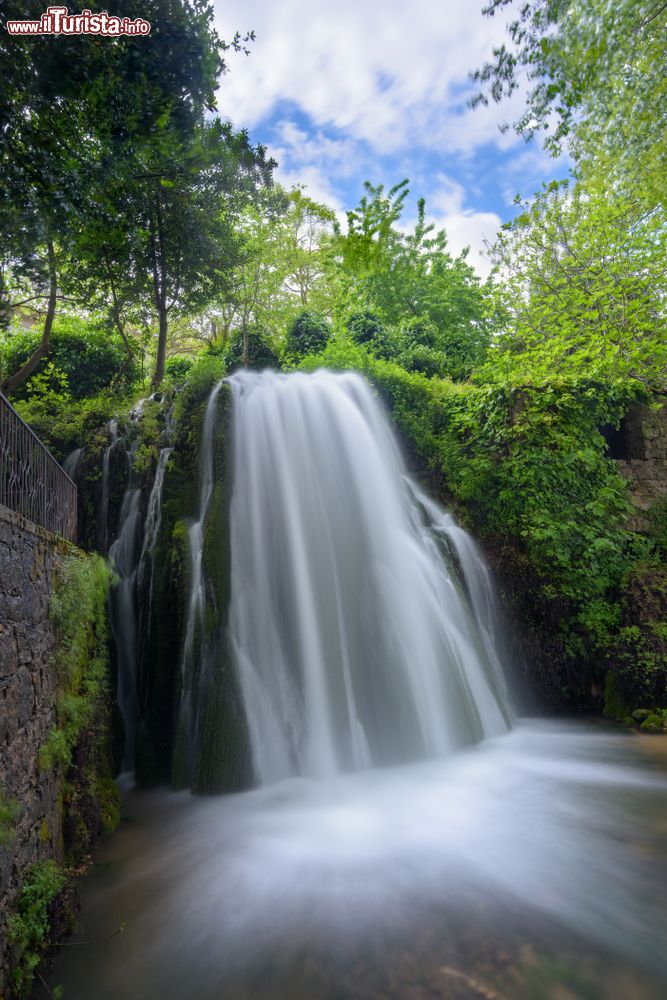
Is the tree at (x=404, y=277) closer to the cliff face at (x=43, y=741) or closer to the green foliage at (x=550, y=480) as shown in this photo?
the green foliage at (x=550, y=480)

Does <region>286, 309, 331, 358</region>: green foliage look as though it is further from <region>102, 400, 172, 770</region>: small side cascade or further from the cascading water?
the cascading water

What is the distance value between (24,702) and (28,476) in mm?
2004

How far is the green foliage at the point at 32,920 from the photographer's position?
3.07 m

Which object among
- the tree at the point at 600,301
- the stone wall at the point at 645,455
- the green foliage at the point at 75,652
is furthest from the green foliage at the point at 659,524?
the green foliage at the point at 75,652

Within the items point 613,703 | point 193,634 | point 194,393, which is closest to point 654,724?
point 613,703

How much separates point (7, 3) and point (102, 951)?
855cm

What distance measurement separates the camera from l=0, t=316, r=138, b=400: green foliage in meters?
15.4

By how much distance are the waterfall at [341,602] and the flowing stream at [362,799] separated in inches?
1.3

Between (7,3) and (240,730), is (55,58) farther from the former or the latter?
(240,730)

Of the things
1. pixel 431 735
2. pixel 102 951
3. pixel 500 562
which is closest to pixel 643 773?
pixel 431 735

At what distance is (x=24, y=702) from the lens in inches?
147

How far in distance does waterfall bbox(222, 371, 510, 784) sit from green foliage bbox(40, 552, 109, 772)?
54.1 inches

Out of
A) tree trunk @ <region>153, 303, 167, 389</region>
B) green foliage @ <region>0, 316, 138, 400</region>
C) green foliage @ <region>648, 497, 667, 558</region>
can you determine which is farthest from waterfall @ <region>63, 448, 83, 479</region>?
green foliage @ <region>648, 497, 667, 558</region>

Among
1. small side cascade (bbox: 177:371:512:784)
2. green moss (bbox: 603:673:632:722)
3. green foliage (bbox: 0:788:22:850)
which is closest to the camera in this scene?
green foliage (bbox: 0:788:22:850)
